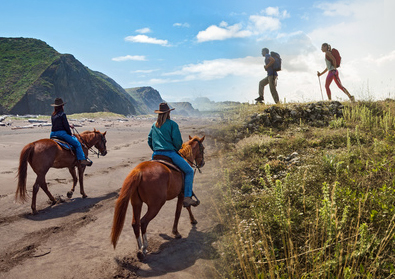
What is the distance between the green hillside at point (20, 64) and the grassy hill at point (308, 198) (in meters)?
78.6

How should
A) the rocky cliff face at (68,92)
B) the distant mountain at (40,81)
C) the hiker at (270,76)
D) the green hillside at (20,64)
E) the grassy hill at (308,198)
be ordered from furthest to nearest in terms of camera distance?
the rocky cliff face at (68,92), the distant mountain at (40,81), the green hillside at (20,64), the hiker at (270,76), the grassy hill at (308,198)

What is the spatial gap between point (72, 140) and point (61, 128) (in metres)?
0.52

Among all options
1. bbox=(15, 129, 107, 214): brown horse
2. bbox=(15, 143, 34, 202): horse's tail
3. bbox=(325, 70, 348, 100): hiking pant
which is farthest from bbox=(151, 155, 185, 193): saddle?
bbox=(325, 70, 348, 100): hiking pant

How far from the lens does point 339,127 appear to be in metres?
11.1

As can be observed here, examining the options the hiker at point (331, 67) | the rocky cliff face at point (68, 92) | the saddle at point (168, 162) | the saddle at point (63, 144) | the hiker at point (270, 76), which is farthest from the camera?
the rocky cliff face at point (68, 92)

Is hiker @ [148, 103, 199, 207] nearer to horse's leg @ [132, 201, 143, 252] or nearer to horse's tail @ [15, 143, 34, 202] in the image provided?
horse's leg @ [132, 201, 143, 252]

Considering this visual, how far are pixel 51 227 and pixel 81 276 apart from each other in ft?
9.18

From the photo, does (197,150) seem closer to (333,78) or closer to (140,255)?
(140,255)

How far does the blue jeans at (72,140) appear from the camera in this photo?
934cm

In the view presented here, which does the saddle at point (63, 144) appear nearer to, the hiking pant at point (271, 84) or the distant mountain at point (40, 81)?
the hiking pant at point (271, 84)

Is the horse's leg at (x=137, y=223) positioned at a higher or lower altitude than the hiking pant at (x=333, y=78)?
lower

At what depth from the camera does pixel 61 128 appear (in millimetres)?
9383

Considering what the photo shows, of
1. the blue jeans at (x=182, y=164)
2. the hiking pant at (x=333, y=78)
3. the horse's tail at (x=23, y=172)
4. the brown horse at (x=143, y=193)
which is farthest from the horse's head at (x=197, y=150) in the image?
the hiking pant at (x=333, y=78)

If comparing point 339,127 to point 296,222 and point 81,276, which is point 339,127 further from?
point 81,276
